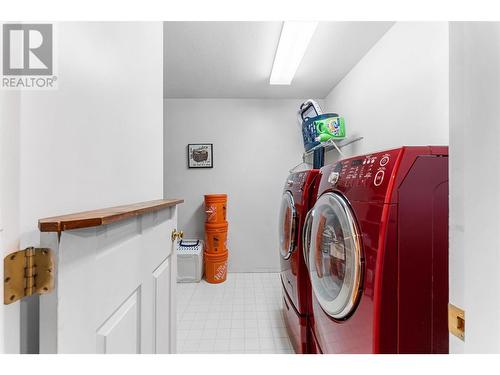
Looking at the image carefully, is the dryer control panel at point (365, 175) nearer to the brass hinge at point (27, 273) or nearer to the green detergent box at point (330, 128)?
the brass hinge at point (27, 273)

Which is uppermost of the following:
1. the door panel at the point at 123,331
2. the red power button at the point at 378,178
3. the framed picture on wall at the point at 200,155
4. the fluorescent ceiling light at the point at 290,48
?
the fluorescent ceiling light at the point at 290,48

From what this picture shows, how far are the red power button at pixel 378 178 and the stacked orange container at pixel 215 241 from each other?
204cm

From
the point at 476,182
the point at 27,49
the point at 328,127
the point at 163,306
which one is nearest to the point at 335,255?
the point at 476,182

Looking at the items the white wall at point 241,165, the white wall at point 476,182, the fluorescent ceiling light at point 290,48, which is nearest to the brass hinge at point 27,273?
the white wall at point 476,182

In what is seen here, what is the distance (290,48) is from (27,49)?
1737 millimetres

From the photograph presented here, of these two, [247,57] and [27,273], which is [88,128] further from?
[247,57]

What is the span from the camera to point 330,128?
2.19 m

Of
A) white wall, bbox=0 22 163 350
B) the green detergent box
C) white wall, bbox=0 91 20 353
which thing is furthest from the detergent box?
white wall, bbox=0 91 20 353

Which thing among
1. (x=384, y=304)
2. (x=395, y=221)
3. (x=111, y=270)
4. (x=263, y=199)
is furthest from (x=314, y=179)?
(x=263, y=199)

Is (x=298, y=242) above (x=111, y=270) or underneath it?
underneath

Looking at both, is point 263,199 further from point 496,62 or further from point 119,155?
point 496,62

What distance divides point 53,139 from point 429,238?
1.11 metres

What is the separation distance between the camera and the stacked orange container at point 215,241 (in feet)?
8.54

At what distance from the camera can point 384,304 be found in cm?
71
